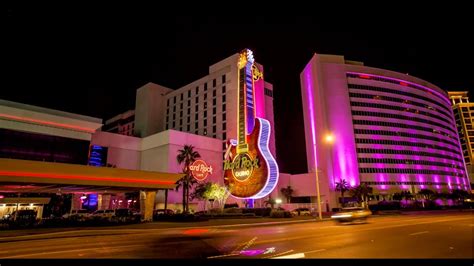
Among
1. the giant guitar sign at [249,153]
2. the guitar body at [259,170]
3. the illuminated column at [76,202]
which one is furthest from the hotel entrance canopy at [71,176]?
the illuminated column at [76,202]

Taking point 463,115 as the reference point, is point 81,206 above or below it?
below

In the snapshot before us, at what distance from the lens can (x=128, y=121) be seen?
13462cm

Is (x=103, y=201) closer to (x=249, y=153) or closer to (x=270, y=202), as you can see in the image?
(x=270, y=202)

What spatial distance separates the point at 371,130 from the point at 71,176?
100.0m

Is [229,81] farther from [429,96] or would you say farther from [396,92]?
[429,96]

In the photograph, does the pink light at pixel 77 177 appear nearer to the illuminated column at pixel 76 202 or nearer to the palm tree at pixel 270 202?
the illuminated column at pixel 76 202

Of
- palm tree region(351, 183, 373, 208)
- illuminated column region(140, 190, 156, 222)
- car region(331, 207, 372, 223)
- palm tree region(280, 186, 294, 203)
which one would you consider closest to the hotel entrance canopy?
illuminated column region(140, 190, 156, 222)

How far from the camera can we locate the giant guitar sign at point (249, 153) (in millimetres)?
57994

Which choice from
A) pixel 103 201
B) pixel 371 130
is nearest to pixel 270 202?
pixel 103 201

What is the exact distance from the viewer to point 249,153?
197ft

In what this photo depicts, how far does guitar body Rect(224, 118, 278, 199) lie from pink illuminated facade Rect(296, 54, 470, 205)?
145 feet

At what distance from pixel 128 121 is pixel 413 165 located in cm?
11562

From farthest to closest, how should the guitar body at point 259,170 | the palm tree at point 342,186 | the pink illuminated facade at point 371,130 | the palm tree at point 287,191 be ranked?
the pink illuminated facade at point 371,130 → the palm tree at point 287,191 → the palm tree at point 342,186 → the guitar body at point 259,170
